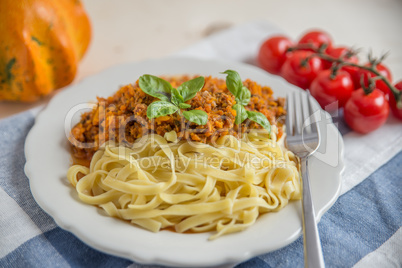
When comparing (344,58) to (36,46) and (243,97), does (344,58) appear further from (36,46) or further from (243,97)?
(36,46)

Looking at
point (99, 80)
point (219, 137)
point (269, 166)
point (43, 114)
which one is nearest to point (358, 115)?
point (269, 166)

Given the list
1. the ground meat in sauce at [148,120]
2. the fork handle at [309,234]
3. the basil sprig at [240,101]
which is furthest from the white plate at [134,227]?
the basil sprig at [240,101]

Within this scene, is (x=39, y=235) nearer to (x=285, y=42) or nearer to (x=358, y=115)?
(x=358, y=115)

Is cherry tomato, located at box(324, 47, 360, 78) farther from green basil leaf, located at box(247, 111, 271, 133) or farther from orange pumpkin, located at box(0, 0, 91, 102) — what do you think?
orange pumpkin, located at box(0, 0, 91, 102)

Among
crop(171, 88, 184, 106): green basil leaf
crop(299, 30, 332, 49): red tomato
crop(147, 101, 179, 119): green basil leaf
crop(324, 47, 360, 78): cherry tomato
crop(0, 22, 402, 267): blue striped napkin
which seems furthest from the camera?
crop(299, 30, 332, 49): red tomato

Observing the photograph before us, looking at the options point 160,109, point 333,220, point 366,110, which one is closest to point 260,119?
point 160,109

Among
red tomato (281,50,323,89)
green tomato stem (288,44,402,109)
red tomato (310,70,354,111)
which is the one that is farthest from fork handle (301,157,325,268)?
red tomato (281,50,323,89)

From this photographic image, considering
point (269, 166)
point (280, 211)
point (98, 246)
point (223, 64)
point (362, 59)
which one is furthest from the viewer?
point (362, 59)

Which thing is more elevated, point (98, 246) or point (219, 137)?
point (219, 137)
